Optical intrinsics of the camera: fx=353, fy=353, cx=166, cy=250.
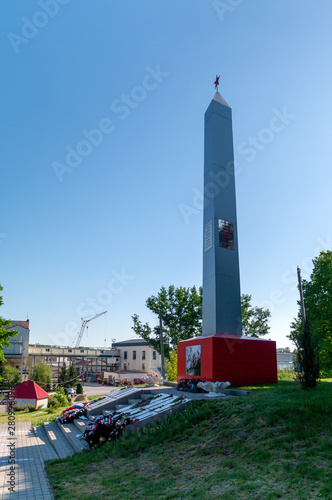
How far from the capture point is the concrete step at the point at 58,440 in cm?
958

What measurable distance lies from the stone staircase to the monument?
3197 mm

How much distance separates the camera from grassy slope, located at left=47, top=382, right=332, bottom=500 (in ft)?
17.6

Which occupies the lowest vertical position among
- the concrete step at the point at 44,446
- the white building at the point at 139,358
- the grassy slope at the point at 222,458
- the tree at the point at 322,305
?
the white building at the point at 139,358

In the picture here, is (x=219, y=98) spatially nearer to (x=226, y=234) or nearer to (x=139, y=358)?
(x=226, y=234)

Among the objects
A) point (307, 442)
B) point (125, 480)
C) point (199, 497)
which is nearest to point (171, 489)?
point (199, 497)

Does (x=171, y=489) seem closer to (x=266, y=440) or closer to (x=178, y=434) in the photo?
(x=266, y=440)

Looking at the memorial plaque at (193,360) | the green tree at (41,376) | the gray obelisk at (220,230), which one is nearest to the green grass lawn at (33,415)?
the memorial plaque at (193,360)

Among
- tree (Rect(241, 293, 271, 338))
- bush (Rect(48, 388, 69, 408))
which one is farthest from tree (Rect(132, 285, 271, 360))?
bush (Rect(48, 388, 69, 408))

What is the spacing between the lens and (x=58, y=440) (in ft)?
36.6

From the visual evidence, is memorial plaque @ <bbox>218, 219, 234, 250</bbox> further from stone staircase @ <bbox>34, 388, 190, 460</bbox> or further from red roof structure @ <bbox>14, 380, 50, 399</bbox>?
red roof structure @ <bbox>14, 380, 50, 399</bbox>

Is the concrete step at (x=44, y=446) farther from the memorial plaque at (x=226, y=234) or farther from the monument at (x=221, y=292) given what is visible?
the memorial plaque at (x=226, y=234)

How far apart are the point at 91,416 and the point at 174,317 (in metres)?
24.4

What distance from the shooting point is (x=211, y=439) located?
7723mm

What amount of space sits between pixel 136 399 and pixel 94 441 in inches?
196
